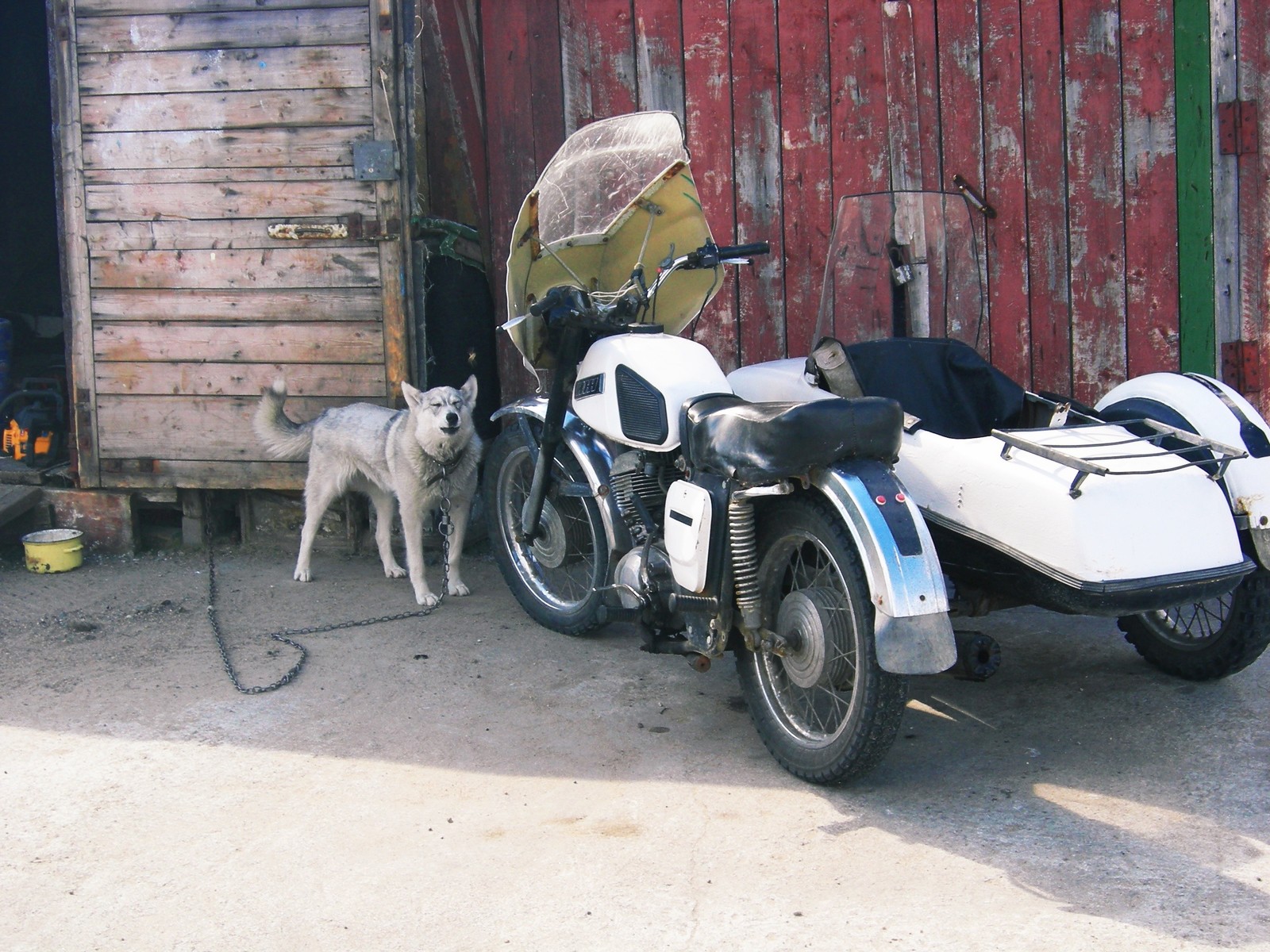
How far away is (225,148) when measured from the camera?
5.48 meters

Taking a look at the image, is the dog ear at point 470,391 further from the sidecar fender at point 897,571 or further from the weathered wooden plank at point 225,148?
the sidecar fender at point 897,571

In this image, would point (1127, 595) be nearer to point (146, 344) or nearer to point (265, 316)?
point (265, 316)

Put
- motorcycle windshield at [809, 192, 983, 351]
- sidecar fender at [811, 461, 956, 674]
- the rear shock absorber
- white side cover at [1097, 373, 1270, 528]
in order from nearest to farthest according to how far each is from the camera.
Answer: sidecar fender at [811, 461, 956, 674] < the rear shock absorber < white side cover at [1097, 373, 1270, 528] < motorcycle windshield at [809, 192, 983, 351]

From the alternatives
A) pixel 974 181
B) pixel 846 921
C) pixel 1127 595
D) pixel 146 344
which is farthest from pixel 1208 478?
pixel 146 344

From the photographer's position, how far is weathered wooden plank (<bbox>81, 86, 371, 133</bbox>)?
5.39 m

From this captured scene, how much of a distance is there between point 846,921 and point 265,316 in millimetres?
4113

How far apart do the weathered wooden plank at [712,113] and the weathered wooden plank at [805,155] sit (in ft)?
0.83

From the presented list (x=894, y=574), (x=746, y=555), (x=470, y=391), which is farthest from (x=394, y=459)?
(x=894, y=574)

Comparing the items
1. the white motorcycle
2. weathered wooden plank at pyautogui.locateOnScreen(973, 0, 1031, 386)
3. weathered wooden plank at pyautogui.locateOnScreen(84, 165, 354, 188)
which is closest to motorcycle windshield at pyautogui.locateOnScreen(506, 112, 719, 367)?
the white motorcycle

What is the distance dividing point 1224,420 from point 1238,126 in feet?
8.06

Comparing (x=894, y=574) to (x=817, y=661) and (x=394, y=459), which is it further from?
(x=394, y=459)

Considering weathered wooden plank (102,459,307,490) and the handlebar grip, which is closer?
the handlebar grip

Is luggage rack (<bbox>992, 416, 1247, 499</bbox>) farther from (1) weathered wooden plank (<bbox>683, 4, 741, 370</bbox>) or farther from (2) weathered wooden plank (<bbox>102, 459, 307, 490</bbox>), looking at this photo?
(2) weathered wooden plank (<bbox>102, 459, 307, 490</bbox>)

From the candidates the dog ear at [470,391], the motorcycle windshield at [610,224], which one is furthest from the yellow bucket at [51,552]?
the motorcycle windshield at [610,224]
